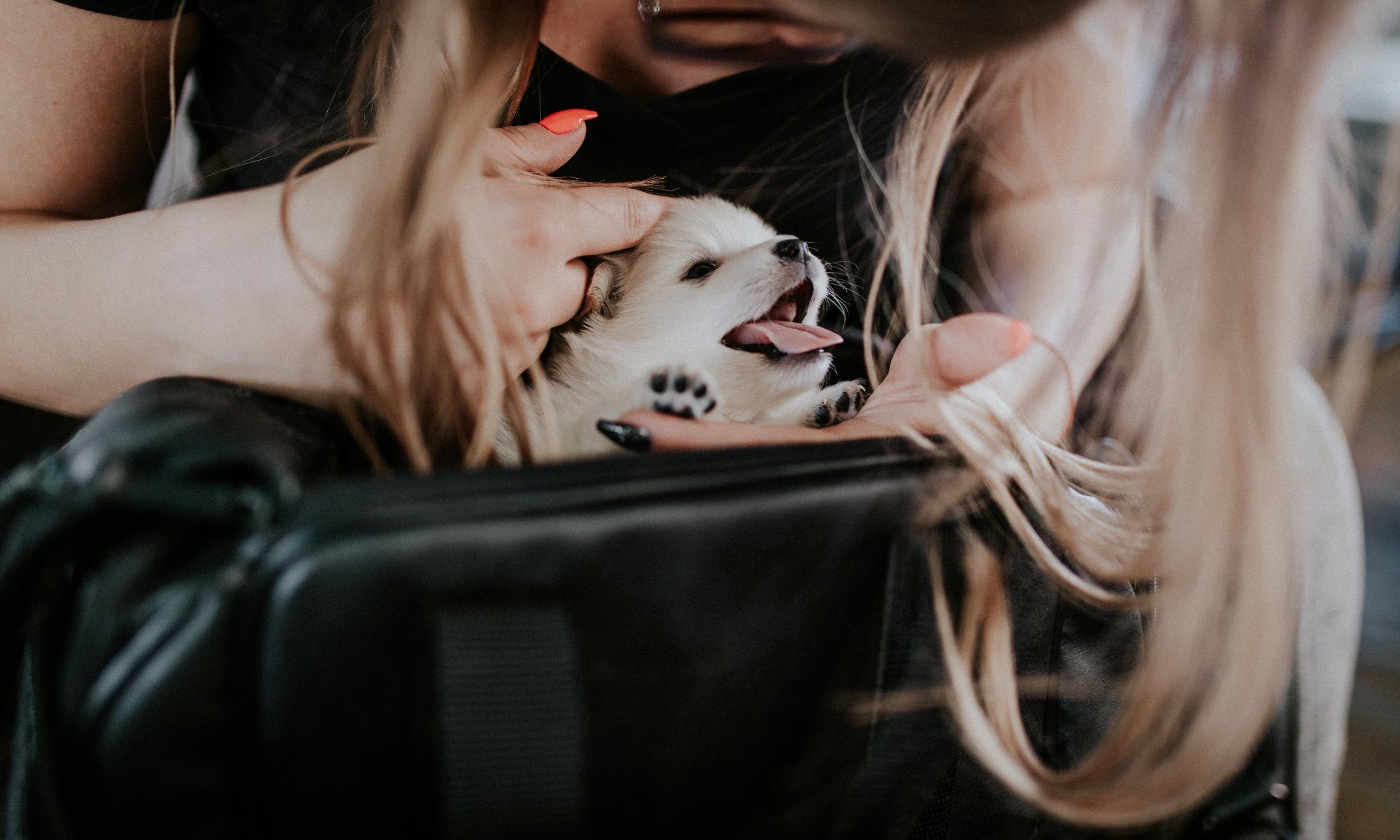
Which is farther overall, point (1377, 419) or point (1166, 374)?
point (1377, 419)

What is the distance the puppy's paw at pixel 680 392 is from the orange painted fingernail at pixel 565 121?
0.17m

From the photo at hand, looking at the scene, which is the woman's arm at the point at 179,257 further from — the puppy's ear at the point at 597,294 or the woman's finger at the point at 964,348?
the woman's finger at the point at 964,348

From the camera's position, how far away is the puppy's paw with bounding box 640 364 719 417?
18.9 inches

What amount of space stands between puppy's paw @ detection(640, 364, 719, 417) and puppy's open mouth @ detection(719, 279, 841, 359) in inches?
3.2

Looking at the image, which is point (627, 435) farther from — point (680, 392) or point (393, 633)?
point (393, 633)

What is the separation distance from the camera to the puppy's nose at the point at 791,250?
549 millimetres

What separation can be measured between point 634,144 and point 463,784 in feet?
1.37

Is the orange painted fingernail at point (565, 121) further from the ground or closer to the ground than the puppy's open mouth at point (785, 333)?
further from the ground

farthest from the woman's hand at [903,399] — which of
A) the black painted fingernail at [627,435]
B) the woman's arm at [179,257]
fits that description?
the woman's arm at [179,257]

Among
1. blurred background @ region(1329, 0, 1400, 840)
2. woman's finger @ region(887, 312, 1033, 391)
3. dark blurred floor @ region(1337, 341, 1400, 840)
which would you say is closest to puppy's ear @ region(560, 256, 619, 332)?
woman's finger @ region(887, 312, 1033, 391)

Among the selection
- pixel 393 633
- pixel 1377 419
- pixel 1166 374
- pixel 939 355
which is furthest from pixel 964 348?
pixel 1377 419

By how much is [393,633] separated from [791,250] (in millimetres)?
392

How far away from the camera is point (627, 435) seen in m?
0.43

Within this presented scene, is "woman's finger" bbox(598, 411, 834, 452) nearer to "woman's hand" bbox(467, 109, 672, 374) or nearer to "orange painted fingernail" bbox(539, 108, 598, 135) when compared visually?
"woman's hand" bbox(467, 109, 672, 374)
